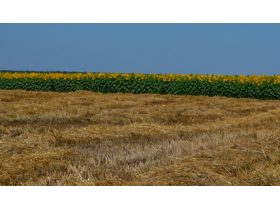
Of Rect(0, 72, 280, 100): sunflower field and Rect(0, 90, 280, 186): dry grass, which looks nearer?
Result: Rect(0, 90, 280, 186): dry grass

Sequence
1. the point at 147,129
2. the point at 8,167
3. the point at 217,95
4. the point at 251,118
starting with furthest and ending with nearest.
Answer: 1. the point at 217,95
2. the point at 251,118
3. the point at 147,129
4. the point at 8,167

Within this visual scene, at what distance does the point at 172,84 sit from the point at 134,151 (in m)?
12.3

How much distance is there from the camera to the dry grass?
12.8ft

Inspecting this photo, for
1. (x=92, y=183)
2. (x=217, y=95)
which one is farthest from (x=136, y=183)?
(x=217, y=95)

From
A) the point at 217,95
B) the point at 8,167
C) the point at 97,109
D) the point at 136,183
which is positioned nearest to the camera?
the point at 136,183

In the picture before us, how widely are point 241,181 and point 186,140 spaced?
2.26 meters

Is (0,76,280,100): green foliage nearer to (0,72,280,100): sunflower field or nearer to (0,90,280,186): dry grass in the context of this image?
(0,72,280,100): sunflower field

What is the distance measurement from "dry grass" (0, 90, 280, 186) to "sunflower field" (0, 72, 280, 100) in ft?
26.1

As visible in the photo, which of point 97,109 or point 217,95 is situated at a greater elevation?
point 217,95

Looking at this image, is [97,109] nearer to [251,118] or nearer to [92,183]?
[251,118]

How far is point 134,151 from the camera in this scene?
5195mm

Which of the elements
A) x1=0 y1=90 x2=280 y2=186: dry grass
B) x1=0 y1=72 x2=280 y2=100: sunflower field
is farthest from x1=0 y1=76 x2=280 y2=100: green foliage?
x1=0 y1=90 x2=280 y2=186: dry grass

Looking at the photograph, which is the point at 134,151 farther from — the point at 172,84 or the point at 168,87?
the point at 168,87

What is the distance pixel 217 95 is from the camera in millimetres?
16641
